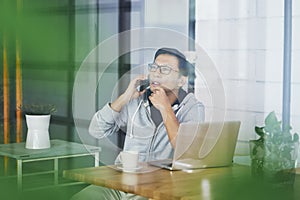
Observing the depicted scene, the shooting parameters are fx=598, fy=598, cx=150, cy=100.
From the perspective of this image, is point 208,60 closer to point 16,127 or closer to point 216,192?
point 216,192

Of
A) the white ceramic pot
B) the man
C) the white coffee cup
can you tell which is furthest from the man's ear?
the white ceramic pot

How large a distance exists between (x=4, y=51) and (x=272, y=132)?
1.93 feet

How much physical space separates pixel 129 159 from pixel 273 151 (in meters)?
0.34

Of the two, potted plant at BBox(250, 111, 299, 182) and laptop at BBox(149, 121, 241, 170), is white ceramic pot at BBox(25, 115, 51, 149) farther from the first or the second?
potted plant at BBox(250, 111, 299, 182)

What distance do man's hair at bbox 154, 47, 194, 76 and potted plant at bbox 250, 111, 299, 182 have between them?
0.68ft

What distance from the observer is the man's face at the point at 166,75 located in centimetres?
117

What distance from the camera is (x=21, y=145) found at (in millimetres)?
1088

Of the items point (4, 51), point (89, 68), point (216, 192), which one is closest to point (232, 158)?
point (216, 192)

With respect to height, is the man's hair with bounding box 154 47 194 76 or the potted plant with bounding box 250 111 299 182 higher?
the man's hair with bounding box 154 47 194 76

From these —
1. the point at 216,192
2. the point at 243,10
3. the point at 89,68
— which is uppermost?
the point at 243,10

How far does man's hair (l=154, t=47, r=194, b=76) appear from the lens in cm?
118

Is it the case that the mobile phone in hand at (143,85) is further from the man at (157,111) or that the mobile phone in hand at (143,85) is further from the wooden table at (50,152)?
the wooden table at (50,152)

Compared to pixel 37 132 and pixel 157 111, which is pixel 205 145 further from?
pixel 37 132

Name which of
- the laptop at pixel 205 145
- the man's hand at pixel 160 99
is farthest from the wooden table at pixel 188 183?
the man's hand at pixel 160 99
